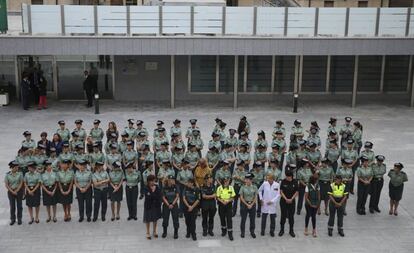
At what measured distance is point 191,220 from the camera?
38.2 ft

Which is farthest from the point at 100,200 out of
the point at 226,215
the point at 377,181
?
the point at 377,181

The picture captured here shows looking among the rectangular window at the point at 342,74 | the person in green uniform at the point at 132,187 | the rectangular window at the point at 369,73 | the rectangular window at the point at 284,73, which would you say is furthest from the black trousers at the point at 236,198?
the rectangular window at the point at 369,73

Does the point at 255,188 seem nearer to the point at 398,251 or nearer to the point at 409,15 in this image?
the point at 398,251

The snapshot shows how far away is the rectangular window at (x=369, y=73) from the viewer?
26.1 metres

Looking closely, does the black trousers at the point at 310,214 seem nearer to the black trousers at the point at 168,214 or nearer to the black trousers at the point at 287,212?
the black trousers at the point at 287,212

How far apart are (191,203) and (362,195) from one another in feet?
14.2

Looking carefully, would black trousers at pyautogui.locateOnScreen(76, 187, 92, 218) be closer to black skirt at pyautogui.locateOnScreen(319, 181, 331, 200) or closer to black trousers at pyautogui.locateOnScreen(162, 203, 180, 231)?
black trousers at pyautogui.locateOnScreen(162, 203, 180, 231)

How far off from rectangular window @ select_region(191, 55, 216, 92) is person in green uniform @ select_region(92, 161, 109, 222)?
44.0 ft

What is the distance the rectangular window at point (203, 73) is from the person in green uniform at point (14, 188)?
45.1 feet

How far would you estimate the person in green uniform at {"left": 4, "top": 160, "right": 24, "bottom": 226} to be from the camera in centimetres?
1188

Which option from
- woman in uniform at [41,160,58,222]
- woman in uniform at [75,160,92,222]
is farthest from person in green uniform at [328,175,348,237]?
woman in uniform at [41,160,58,222]

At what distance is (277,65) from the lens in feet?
84.0

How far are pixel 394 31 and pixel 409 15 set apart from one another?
2.79ft

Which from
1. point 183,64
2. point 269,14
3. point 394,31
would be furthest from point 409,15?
point 183,64
